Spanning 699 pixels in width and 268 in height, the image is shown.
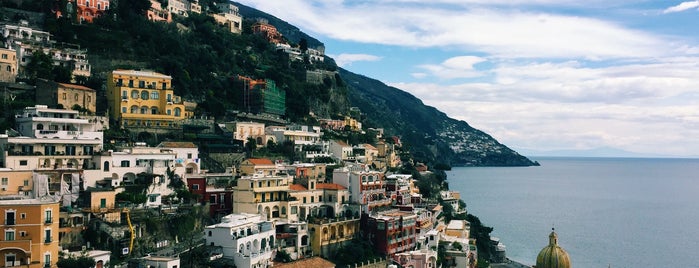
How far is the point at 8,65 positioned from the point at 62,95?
208 inches

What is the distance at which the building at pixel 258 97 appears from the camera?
67.1 meters

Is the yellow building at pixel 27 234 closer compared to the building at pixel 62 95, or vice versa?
the yellow building at pixel 27 234

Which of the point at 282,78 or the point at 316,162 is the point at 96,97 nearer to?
the point at 316,162

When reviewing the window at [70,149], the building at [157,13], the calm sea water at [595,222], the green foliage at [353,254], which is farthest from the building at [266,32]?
the window at [70,149]

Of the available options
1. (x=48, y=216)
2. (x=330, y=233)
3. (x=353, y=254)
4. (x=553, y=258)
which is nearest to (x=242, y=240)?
(x=330, y=233)

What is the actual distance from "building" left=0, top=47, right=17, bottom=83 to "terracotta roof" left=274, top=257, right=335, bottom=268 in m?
24.5

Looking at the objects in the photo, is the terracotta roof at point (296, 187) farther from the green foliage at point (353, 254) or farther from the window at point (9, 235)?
the window at point (9, 235)

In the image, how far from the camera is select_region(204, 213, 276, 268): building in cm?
3691

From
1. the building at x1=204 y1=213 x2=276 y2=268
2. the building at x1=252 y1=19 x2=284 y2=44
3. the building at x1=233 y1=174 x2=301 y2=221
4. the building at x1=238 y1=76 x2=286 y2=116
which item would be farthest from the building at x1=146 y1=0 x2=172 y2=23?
the building at x1=204 y1=213 x2=276 y2=268

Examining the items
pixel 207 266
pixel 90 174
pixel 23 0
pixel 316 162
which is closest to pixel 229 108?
pixel 316 162

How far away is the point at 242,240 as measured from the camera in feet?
122

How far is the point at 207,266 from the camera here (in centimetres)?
3572

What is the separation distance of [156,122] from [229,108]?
42.3 feet

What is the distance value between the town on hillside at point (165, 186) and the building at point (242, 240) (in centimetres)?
7
